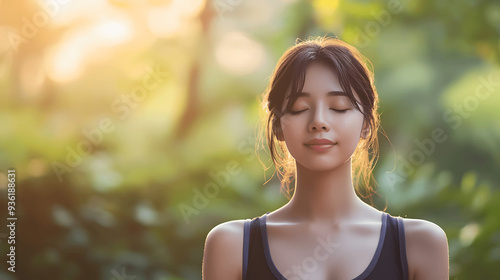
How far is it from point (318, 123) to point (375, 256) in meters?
0.40

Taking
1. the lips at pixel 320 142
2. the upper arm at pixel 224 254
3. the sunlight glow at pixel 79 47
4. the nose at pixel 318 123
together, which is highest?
the sunlight glow at pixel 79 47

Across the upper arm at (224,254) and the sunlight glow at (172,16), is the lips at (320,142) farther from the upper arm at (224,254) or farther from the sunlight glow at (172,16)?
the sunlight glow at (172,16)

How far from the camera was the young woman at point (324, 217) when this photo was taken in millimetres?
1647

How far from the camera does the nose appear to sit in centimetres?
164

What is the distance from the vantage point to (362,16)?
3715 millimetres

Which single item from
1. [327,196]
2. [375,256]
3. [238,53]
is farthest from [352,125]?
[238,53]

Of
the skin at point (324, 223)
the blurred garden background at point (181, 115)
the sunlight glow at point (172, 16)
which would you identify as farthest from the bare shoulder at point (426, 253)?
the sunlight glow at point (172, 16)

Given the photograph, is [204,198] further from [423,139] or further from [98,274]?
[423,139]

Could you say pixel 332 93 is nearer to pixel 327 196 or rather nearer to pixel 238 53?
pixel 327 196

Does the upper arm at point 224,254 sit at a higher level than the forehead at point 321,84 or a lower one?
lower

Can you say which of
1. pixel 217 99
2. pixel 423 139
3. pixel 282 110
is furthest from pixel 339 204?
pixel 217 99

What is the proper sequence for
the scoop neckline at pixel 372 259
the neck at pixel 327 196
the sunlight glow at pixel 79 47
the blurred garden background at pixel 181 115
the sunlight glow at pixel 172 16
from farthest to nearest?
the sunlight glow at pixel 172 16
the sunlight glow at pixel 79 47
the blurred garden background at pixel 181 115
the neck at pixel 327 196
the scoop neckline at pixel 372 259

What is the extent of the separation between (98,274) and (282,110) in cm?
236

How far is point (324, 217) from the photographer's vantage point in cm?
174
